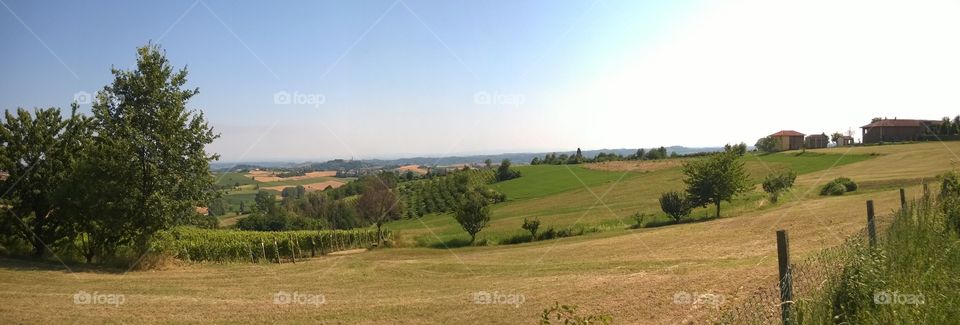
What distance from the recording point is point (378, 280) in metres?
19.4

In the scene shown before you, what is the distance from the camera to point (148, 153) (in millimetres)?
20453

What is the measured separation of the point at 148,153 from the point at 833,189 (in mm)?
48507

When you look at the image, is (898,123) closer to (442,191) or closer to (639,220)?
(442,191)

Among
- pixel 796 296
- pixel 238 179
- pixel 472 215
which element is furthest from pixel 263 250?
pixel 238 179

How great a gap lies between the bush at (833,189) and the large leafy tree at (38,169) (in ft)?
165

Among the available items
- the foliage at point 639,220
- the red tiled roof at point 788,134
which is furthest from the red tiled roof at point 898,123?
the foliage at point 639,220

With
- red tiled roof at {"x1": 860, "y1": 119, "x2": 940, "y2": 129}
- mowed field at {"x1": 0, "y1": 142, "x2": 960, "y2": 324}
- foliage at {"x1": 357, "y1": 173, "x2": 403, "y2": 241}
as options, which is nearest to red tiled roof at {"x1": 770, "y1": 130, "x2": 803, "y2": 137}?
red tiled roof at {"x1": 860, "y1": 119, "x2": 940, "y2": 129}

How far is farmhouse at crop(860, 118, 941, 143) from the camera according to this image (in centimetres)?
10381

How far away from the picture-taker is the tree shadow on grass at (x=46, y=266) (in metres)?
17.8

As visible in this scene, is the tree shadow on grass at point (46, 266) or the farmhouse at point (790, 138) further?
the farmhouse at point (790, 138)

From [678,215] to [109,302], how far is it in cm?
3686

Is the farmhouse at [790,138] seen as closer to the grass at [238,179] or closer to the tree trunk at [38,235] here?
the grass at [238,179]

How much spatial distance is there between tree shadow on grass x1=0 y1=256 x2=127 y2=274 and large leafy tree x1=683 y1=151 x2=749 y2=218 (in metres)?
38.0

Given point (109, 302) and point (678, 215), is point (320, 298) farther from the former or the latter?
point (678, 215)
